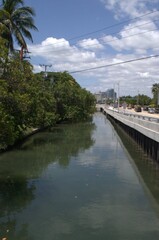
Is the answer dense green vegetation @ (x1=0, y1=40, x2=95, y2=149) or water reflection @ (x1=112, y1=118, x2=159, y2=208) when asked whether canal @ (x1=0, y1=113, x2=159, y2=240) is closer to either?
water reflection @ (x1=112, y1=118, x2=159, y2=208)

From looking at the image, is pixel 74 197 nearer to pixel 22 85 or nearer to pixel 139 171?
pixel 139 171

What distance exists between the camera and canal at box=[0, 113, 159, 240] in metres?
14.3

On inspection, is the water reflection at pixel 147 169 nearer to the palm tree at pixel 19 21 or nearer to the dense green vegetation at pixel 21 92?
the dense green vegetation at pixel 21 92

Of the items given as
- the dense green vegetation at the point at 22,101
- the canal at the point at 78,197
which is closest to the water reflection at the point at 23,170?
the canal at the point at 78,197

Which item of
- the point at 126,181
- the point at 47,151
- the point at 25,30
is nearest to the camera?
Answer: the point at 126,181

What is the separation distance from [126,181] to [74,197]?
522 centimetres

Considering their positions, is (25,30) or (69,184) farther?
(25,30)

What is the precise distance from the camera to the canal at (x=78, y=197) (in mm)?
14308

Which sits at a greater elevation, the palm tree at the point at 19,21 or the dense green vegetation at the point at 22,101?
the palm tree at the point at 19,21

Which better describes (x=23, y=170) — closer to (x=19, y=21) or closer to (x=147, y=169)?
(x=147, y=169)

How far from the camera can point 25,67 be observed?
37906 mm

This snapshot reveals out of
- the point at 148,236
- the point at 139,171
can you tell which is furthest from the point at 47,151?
the point at 148,236

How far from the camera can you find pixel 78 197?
1892cm

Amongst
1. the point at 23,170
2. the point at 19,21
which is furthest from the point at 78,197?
the point at 19,21
